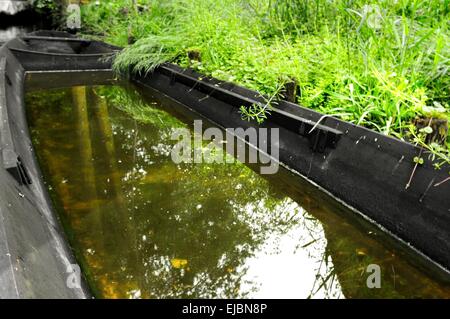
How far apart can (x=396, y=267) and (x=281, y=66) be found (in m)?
2.68

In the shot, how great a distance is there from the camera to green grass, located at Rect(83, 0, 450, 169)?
2875 millimetres

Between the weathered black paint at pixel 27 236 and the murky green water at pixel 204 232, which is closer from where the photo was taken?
the weathered black paint at pixel 27 236

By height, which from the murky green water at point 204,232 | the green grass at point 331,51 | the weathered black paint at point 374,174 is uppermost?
the green grass at point 331,51

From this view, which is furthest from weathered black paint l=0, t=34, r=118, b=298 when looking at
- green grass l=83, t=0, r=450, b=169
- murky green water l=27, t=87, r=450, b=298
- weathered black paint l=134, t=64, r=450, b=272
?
green grass l=83, t=0, r=450, b=169

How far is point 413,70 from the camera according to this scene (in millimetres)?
2877

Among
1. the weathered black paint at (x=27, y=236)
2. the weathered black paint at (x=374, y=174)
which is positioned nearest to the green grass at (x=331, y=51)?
the weathered black paint at (x=374, y=174)

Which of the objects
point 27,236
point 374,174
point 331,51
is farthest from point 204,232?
point 331,51

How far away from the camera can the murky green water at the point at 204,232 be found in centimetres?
206

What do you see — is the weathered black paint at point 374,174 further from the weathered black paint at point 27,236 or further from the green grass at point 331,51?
the weathered black paint at point 27,236

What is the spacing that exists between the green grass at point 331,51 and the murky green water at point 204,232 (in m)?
0.90

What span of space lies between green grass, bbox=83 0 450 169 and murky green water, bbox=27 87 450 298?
2.95ft

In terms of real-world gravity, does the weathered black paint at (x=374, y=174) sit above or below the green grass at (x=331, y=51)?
below

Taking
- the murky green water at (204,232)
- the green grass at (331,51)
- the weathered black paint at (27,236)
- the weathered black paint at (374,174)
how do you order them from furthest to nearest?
the green grass at (331,51) → the weathered black paint at (374,174) → the murky green water at (204,232) → the weathered black paint at (27,236)
